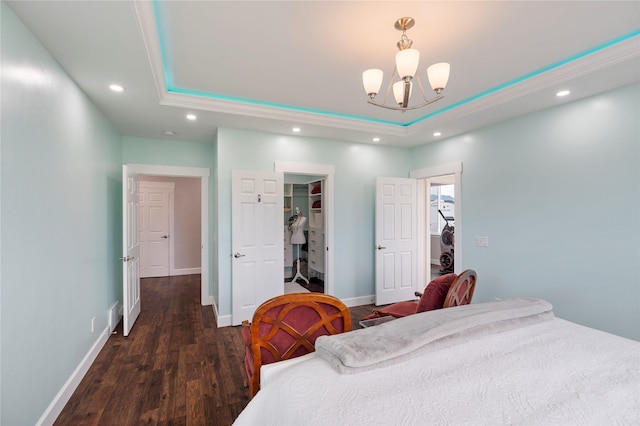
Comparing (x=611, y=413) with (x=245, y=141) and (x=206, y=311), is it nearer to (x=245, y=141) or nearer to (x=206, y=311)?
(x=245, y=141)

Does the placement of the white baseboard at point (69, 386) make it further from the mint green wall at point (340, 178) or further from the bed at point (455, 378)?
the bed at point (455, 378)

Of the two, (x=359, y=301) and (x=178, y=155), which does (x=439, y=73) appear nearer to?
(x=359, y=301)

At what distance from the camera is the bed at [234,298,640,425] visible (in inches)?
37.8

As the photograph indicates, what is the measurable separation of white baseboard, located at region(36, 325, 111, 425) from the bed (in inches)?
66.5

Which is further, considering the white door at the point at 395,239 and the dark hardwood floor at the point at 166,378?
A: the white door at the point at 395,239

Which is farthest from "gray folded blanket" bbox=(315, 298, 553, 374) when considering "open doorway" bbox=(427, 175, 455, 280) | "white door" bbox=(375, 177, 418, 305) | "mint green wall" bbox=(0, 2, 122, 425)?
"open doorway" bbox=(427, 175, 455, 280)

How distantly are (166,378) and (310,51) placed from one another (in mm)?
2888

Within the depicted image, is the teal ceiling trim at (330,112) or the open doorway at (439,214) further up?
the teal ceiling trim at (330,112)

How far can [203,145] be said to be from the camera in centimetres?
Answer: 440

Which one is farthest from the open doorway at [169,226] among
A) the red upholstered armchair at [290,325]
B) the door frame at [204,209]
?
the red upholstered armchair at [290,325]

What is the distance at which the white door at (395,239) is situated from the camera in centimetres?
431

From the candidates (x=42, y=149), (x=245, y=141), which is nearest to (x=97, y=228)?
(x=42, y=149)

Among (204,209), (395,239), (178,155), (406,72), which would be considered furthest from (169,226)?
(406,72)

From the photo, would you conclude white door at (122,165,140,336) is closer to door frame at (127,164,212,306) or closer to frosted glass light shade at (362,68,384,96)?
door frame at (127,164,212,306)
